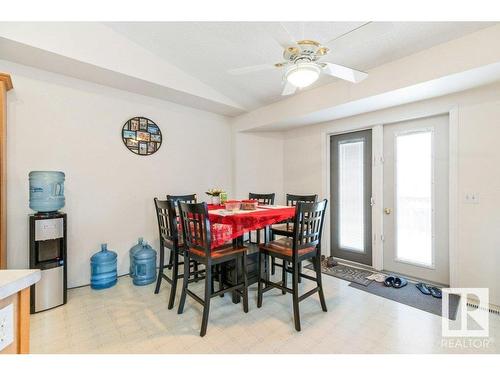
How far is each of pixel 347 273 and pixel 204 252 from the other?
2.17 meters

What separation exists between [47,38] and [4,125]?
904 millimetres

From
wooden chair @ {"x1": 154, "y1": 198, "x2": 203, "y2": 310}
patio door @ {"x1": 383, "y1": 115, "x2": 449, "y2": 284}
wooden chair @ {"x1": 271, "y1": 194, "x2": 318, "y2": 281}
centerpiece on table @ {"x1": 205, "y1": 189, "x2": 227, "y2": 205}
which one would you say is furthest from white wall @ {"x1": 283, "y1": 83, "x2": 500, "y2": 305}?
wooden chair @ {"x1": 154, "y1": 198, "x2": 203, "y2": 310}

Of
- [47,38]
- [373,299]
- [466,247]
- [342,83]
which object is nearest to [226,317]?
[373,299]

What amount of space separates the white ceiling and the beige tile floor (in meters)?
2.21

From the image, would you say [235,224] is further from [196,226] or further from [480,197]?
[480,197]

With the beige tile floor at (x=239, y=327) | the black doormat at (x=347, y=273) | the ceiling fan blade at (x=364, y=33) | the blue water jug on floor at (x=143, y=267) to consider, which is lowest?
the beige tile floor at (x=239, y=327)

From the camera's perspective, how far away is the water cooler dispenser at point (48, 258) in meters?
2.21

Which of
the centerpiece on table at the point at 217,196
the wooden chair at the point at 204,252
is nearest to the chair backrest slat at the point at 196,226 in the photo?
the wooden chair at the point at 204,252

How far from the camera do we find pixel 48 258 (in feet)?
7.73

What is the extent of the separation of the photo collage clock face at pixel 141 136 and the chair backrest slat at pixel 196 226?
5.20 ft

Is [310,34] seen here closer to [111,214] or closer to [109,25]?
[109,25]

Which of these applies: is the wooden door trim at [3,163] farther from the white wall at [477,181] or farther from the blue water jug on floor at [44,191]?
the white wall at [477,181]

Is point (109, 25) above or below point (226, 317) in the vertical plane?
above

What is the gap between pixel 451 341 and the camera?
6.02 feet
